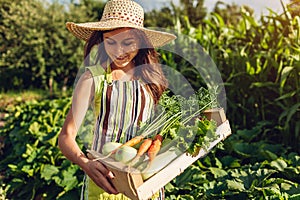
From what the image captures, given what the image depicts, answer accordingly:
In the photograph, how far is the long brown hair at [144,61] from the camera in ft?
5.30

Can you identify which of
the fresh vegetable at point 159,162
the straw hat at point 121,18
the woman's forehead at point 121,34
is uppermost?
the straw hat at point 121,18

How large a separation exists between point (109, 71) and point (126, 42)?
11 centimetres

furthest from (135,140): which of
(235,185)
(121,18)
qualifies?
(235,185)

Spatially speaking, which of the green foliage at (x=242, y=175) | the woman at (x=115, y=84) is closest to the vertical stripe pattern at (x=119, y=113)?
the woman at (x=115, y=84)

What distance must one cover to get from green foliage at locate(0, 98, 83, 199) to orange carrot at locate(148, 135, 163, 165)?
1808mm

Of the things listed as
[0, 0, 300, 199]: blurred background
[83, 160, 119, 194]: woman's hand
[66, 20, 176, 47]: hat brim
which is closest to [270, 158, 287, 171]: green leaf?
[0, 0, 300, 199]: blurred background

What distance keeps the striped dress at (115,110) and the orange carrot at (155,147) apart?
0.14m

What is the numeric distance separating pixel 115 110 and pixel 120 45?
21 centimetres

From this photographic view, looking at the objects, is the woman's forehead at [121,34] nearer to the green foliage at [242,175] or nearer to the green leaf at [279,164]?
the green foliage at [242,175]

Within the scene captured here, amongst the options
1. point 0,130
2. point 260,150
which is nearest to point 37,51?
point 0,130

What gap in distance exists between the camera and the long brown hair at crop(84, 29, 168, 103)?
1.62 meters

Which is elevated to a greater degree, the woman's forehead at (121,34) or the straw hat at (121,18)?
the straw hat at (121,18)

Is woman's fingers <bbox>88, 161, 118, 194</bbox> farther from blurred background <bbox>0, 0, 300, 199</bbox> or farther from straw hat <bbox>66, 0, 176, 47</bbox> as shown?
blurred background <bbox>0, 0, 300, 199</bbox>

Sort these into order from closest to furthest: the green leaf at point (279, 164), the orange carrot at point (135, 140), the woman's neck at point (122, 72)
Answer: the orange carrot at point (135, 140)
the woman's neck at point (122, 72)
the green leaf at point (279, 164)
